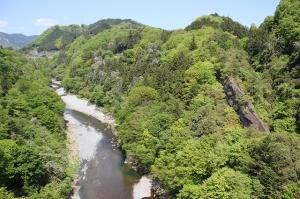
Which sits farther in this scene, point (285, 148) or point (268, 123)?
point (268, 123)

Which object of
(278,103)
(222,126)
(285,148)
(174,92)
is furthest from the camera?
(174,92)

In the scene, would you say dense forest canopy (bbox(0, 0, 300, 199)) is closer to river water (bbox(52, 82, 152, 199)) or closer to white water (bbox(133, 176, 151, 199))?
white water (bbox(133, 176, 151, 199))

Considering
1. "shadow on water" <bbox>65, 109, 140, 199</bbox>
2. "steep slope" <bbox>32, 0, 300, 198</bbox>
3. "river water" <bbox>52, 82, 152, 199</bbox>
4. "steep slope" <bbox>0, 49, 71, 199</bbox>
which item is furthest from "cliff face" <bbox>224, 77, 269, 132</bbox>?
"steep slope" <bbox>0, 49, 71, 199</bbox>

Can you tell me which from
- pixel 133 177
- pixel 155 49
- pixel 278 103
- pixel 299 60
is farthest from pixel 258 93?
pixel 155 49

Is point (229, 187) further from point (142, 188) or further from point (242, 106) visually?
point (142, 188)

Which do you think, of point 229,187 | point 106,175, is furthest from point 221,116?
point 106,175

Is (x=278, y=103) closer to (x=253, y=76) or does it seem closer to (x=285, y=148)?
(x=253, y=76)

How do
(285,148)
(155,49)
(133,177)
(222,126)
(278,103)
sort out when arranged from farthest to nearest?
(155,49), (133,177), (278,103), (222,126), (285,148)
